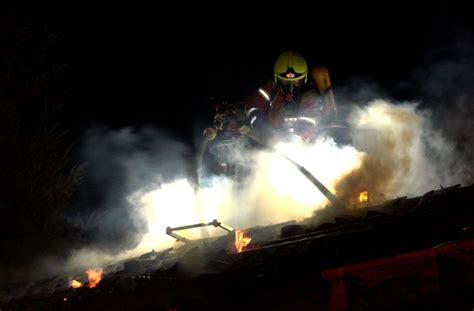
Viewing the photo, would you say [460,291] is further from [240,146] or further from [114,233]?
[114,233]

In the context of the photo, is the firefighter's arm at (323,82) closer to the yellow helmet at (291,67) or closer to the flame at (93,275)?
the yellow helmet at (291,67)

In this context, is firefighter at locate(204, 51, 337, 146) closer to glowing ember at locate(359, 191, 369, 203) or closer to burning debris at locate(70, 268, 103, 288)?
glowing ember at locate(359, 191, 369, 203)

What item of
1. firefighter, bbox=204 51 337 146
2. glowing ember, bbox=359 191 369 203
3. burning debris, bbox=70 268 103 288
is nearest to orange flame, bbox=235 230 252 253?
glowing ember, bbox=359 191 369 203

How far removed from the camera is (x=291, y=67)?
543 inches

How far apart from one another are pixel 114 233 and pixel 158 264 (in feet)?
33.9

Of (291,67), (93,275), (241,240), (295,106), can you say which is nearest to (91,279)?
(93,275)

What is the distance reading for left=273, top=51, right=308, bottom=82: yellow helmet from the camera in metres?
13.8

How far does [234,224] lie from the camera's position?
15336 millimetres

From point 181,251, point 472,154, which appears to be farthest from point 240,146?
point 472,154

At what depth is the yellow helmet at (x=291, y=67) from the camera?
13789mm

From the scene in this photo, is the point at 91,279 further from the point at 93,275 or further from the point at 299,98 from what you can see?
the point at 299,98

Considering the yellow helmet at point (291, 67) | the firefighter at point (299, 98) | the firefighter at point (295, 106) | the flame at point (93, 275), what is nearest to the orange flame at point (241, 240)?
the flame at point (93, 275)

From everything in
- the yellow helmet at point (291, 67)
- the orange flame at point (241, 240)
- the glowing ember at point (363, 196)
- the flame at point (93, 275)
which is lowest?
the flame at point (93, 275)

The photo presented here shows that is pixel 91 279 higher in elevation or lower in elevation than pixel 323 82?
lower
